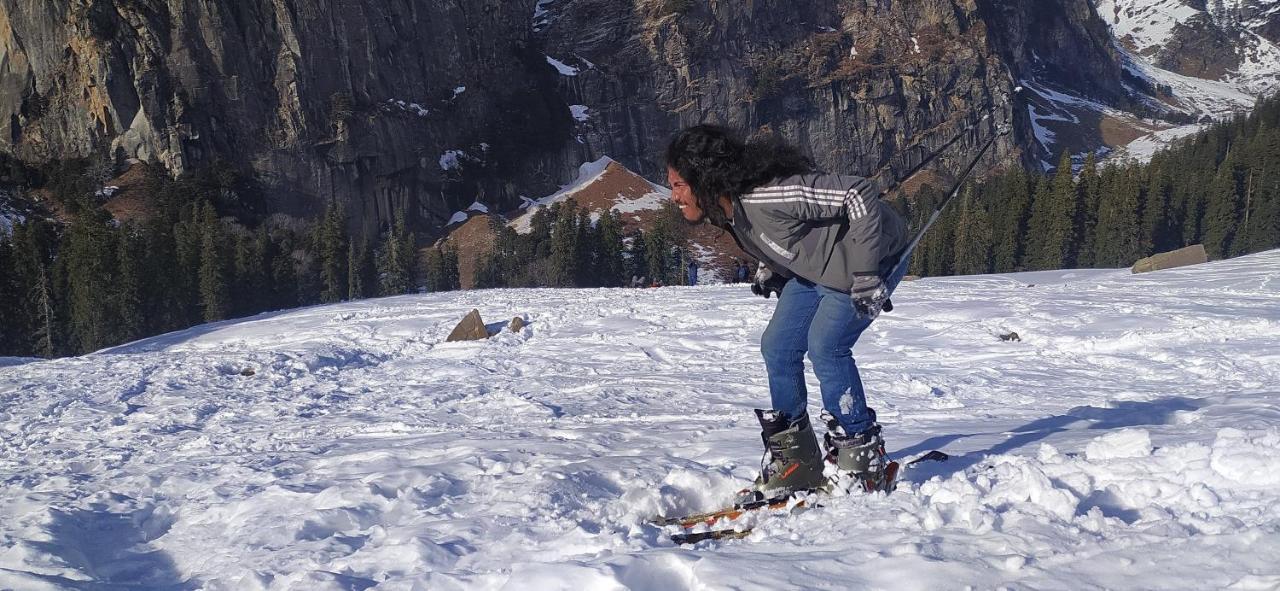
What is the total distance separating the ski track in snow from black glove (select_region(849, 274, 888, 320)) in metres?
0.79

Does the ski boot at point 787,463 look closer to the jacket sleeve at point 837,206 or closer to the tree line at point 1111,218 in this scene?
the jacket sleeve at point 837,206

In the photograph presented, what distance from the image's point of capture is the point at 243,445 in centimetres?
570

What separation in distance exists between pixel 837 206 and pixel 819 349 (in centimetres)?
63

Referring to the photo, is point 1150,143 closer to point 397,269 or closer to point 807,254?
point 397,269

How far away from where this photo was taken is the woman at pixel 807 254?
10.7ft

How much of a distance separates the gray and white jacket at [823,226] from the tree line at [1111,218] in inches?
1823

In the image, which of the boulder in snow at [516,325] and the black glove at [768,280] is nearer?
the black glove at [768,280]

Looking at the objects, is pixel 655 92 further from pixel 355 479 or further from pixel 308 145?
pixel 355 479

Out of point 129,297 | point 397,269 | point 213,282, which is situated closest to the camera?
point 129,297

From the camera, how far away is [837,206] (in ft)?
10.7

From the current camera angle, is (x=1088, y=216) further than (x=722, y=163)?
Yes

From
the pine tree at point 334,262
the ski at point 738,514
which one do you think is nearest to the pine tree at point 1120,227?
the pine tree at point 334,262

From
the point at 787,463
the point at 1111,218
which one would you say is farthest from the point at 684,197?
the point at 1111,218

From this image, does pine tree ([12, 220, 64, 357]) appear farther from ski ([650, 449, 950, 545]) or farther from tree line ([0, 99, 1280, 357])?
ski ([650, 449, 950, 545])
